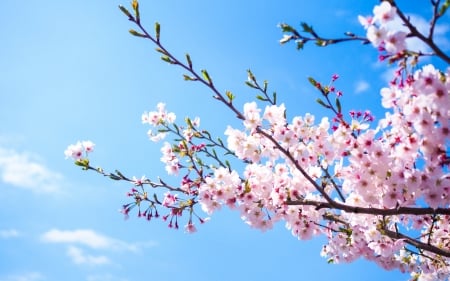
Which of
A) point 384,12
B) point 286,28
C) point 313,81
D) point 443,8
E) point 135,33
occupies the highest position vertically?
point 313,81

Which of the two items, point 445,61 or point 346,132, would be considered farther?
point 346,132

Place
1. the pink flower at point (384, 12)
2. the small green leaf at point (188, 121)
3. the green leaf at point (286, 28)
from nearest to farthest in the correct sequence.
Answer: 1. the pink flower at point (384, 12)
2. the green leaf at point (286, 28)
3. the small green leaf at point (188, 121)

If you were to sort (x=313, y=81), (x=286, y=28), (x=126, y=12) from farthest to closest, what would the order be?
(x=313, y=81), (x=126, y=12), (x=286, y=28)

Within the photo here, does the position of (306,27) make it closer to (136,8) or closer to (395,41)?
(395,41)

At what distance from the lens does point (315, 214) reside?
6.47 m

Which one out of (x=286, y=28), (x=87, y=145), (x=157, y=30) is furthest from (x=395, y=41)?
Result: (x=87, y=145)

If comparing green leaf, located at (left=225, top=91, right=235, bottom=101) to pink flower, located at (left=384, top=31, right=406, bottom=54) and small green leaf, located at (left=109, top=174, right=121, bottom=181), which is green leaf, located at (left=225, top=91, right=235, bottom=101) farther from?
small green leaf, located at (left=109, top=174, right=121, bottom=181)

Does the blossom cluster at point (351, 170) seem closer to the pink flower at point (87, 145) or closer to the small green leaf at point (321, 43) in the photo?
the small green leaf at point (321, 43)

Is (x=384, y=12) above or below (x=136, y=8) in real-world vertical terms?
below

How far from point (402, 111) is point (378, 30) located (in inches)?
50.0

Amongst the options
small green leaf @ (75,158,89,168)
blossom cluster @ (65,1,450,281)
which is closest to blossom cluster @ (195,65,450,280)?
blossom cluster @ (65,1,450,281)

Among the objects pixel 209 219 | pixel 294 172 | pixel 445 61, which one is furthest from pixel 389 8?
pixel 209 219

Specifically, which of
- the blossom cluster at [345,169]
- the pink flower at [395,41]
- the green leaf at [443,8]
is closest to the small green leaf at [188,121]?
the blossom cluster at [345,169]

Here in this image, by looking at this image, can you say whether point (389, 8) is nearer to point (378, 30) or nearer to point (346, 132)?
point (378, 30)
